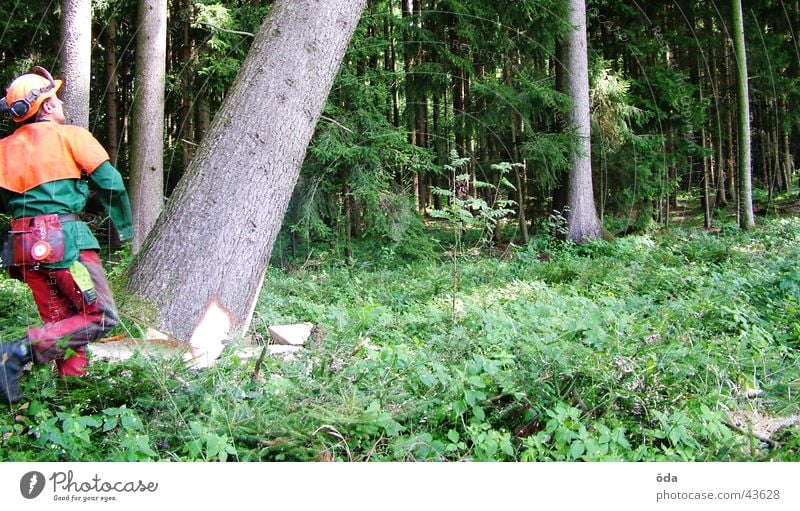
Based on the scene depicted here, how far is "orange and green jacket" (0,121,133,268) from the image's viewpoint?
10.9ft

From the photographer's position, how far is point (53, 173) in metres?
3.33

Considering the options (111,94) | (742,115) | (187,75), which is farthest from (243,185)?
(111,94)

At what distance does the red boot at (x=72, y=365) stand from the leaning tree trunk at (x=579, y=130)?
9002mm

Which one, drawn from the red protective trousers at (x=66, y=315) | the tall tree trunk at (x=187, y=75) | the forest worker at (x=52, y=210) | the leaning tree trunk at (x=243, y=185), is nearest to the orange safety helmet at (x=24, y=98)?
the forest worker at (x=52, y=210)

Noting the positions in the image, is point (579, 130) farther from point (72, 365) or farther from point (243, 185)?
point (72, 365)

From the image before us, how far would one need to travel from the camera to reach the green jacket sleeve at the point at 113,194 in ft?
11.2

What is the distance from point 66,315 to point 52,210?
0.62 meters

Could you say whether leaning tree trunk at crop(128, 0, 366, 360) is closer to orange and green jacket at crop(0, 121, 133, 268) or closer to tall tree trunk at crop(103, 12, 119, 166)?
orange and green jacket at crop(0, 121, 133, 268)

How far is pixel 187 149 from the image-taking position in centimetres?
1278

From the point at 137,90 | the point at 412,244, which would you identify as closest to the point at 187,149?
the point at 137,90

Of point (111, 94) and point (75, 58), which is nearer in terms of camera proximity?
point (75, 58)

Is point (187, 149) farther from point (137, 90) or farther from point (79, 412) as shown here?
point (79, 412)
